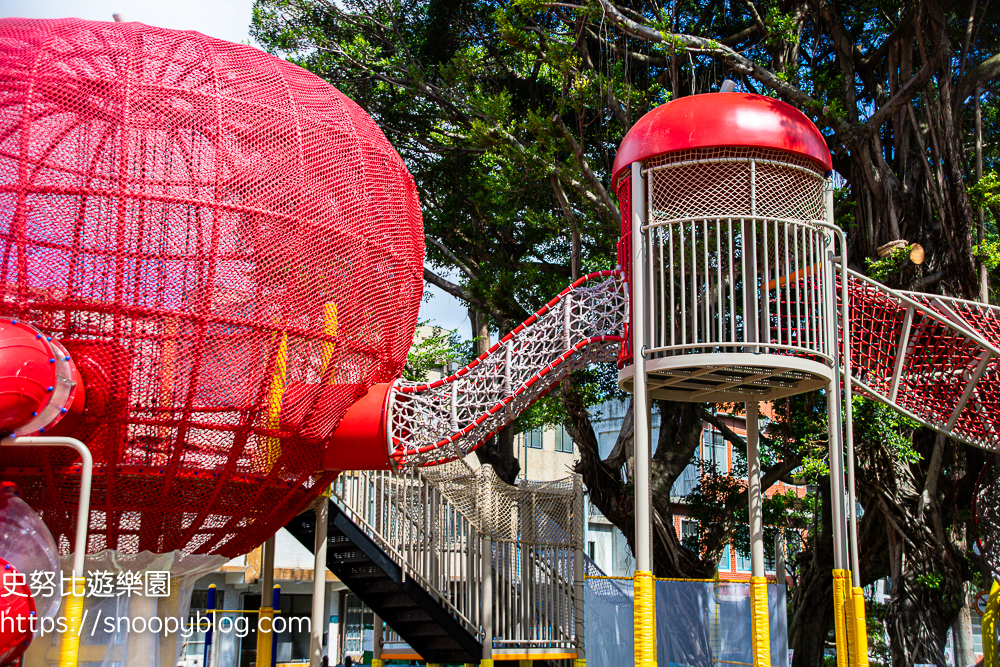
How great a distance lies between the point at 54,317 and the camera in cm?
702

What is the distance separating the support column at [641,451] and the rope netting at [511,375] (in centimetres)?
80

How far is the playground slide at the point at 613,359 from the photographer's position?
31.4 ft

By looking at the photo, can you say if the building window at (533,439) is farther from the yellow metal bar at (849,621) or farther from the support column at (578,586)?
the yellow metal bar at (849,621)

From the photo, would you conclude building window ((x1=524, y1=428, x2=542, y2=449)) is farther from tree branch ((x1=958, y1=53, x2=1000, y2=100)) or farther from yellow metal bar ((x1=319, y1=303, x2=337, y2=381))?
yellow metal bar ((x1=319, y1=303, x2=337, y2=381))

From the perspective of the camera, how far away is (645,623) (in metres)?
8.09

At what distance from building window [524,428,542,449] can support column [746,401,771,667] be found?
23.3 meters

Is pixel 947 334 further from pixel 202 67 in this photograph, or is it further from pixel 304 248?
pixel 202 67

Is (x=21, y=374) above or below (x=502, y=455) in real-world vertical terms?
below

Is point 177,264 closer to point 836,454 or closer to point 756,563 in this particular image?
point 836,454

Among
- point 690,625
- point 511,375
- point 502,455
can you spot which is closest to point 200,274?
point 511,375

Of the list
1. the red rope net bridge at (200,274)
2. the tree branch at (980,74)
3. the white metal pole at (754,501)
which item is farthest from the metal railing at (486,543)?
the tree branch at (980,74)

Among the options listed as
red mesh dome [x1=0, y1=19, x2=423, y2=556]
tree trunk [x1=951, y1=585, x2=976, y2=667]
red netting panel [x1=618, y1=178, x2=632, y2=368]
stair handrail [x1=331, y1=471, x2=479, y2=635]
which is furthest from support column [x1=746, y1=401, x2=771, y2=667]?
tree trunk [x1=951, y1=585, x2=976, y2=667]

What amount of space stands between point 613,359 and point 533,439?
24.8 m

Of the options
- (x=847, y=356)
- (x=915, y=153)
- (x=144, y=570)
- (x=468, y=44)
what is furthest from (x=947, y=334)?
(x=468, y=44)
